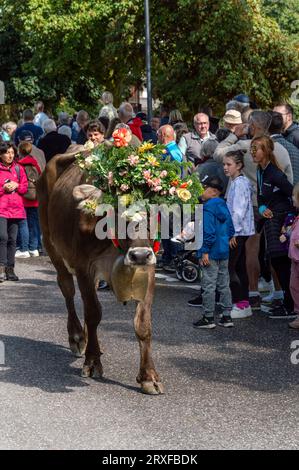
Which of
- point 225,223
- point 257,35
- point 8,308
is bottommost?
point 8,308

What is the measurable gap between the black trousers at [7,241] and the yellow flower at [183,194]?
698cm

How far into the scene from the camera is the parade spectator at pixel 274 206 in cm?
1198

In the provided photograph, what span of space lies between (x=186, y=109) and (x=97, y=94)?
75.4ft

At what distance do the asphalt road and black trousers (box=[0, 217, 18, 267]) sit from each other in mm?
2491

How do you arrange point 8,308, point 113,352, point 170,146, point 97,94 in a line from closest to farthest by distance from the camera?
point 113,352
point 8,308
point 170,146
point 97,94

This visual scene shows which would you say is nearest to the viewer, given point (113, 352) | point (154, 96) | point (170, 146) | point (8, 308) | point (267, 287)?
point (113, 352)

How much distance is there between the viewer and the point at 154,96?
33.6 metres

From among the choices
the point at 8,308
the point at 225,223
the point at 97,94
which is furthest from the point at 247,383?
the point at 97,94

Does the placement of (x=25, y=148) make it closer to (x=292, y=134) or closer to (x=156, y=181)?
(x=292, y=134)

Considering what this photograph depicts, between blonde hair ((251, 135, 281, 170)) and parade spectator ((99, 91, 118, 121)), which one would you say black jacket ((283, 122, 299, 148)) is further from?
parade spectator ((99, 91, 118, 121))

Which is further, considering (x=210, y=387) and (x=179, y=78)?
(x=179, y=78)

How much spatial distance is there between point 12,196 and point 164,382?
7354 millimetres

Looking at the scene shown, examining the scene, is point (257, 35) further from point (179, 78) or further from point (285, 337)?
point (285, 337)

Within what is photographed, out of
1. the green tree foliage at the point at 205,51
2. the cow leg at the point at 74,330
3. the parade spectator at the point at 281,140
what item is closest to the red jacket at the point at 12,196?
the parade spectator at the point at 281,140
